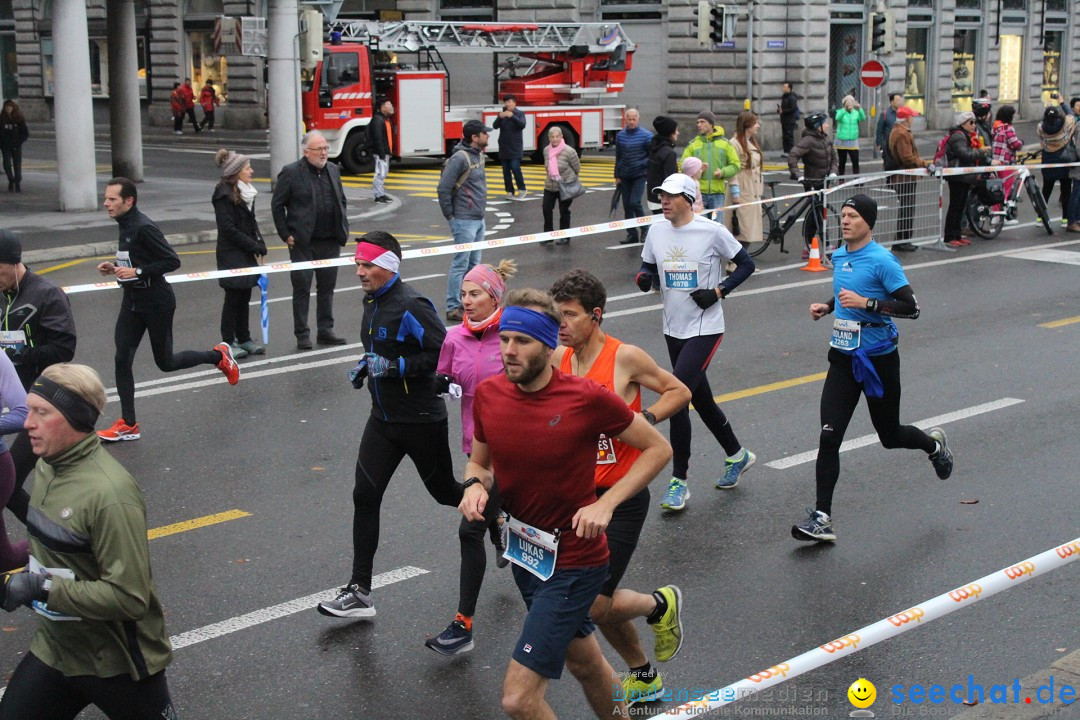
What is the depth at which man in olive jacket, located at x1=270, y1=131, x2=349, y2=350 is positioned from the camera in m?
12.1

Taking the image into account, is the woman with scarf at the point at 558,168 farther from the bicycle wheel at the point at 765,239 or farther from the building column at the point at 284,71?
the building column at the point at 284,71

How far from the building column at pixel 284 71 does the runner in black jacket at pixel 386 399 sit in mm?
19566

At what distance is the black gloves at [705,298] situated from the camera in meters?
7.66

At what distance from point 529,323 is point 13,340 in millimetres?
3787

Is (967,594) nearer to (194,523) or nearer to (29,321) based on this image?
(194,523)

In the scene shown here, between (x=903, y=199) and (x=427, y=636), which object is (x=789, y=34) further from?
(x=427, y=636)

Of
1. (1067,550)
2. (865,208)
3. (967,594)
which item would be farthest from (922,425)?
(967,594)

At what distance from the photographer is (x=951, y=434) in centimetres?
930

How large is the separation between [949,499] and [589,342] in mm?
3509

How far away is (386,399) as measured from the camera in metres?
6.20

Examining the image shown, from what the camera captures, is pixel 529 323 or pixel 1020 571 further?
pixel 1020 571

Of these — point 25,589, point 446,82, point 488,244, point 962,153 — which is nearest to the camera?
point 25,589

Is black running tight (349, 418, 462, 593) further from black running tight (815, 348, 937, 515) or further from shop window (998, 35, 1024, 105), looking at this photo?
shop window (998, 35, 1024, 105)

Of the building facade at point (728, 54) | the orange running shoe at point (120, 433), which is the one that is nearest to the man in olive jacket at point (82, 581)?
the orange running shoe at point (120, 433)
